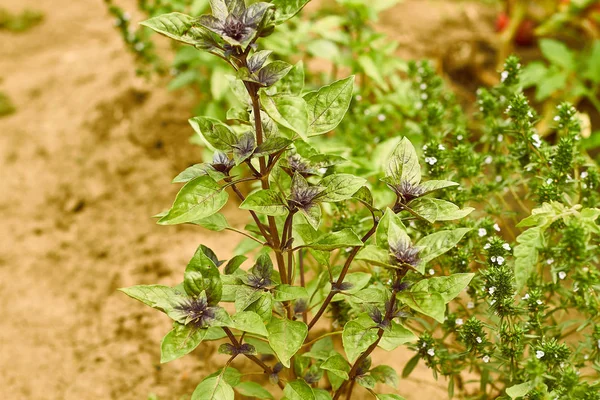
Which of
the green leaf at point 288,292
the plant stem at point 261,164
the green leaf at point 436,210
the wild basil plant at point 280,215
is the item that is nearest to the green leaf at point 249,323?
the wild basil plant at point 280,215

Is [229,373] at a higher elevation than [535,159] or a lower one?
lower

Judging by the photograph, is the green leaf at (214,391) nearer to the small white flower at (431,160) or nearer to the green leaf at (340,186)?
the green leaf at (340,186)

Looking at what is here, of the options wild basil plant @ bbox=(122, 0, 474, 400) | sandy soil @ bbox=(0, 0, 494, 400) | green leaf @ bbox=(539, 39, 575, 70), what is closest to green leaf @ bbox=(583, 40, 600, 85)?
green leaf @ bbox=(539, 39, 575, 70)

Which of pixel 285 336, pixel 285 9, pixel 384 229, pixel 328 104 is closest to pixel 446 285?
pixel 384 229

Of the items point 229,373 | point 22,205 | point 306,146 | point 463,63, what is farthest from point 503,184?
point 22,205

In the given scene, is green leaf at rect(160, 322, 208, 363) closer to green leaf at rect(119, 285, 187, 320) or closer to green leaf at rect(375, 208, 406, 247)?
green leaf at rect(119, 285, 187, 320)

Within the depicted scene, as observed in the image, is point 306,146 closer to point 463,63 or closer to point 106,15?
point 463,63

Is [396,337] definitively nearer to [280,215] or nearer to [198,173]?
[280,215]
